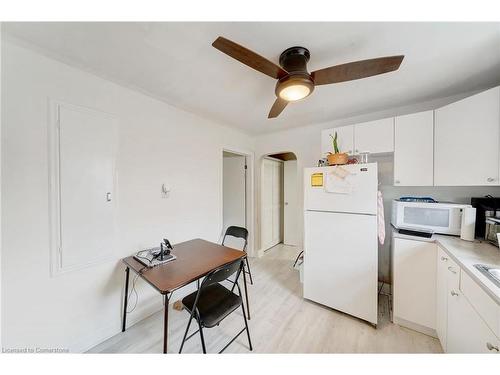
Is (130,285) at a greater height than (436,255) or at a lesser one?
lesser

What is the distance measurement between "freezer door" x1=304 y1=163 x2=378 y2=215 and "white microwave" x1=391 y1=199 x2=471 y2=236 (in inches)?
17.4

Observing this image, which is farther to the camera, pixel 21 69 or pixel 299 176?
pixel 299 176

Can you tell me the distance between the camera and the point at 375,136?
192 cm

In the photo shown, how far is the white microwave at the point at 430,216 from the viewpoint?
5.08 ft

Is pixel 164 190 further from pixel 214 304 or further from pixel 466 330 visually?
pixel 466 330

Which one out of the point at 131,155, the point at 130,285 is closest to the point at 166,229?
the point at 130,285

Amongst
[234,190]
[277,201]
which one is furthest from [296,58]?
[277,201]

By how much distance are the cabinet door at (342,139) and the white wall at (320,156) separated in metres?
0.43

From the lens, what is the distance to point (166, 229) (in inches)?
78.2

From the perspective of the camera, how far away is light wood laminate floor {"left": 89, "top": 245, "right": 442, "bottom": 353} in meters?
1.42

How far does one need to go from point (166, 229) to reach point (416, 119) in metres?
2.83

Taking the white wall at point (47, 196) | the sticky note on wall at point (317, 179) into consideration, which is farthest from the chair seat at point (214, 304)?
the sticky note on wall at point (317, 179)
